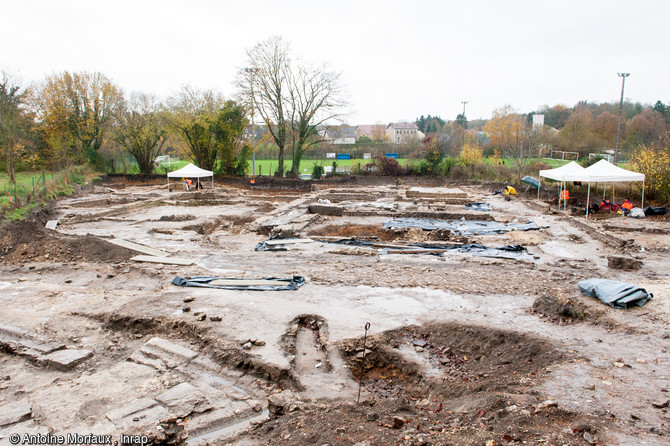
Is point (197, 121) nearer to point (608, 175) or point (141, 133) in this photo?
point (141, 133)

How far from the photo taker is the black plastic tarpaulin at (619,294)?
6.34 metres

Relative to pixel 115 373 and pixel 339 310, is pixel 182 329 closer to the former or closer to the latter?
pixel 115 373

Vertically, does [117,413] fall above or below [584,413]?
below

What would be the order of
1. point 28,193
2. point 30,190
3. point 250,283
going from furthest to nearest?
point 30,190 < point 28,193 < point 250,283

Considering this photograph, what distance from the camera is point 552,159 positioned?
137 feet

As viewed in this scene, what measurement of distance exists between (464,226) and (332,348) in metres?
10.8

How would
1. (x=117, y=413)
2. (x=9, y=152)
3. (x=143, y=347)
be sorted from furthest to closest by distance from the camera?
(x=9, y=152) → (x=143, y=347) → (x=117, y=413)

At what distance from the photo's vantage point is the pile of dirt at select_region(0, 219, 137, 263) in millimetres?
10023

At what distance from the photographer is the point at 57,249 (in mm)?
10422


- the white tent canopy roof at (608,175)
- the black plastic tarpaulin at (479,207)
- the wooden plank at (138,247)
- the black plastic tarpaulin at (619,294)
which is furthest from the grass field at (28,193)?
the white tent canopy roof at (608,175)

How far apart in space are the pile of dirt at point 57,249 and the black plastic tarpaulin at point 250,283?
282cm

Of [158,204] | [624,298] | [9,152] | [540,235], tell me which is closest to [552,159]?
[540,235]

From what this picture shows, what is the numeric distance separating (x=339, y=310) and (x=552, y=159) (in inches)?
1648

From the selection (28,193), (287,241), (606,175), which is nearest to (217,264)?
(287,241)
